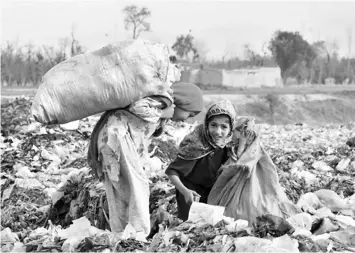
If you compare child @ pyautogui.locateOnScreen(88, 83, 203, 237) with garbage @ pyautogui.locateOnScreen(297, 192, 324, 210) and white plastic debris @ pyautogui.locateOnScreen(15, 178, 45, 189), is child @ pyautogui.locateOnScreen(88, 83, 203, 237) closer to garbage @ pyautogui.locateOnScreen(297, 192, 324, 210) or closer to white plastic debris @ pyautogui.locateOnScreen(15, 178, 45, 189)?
garbage @ pyautogui.locateOnScreen(297, 192, 324, 210)

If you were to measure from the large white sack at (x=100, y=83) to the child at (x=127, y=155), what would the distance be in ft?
0.35

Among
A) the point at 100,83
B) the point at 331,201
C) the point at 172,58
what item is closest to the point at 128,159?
the point at 100,83

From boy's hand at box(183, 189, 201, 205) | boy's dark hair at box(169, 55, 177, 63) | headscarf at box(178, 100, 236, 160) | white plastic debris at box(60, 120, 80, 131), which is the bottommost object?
white plastic debris at box(60, 120, 80, 131)

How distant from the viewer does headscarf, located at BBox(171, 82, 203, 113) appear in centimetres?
453

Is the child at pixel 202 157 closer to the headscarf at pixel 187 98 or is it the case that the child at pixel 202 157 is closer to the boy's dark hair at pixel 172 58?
the headscarf at pixel 187 98

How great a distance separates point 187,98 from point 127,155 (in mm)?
655

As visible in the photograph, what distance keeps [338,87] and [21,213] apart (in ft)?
123

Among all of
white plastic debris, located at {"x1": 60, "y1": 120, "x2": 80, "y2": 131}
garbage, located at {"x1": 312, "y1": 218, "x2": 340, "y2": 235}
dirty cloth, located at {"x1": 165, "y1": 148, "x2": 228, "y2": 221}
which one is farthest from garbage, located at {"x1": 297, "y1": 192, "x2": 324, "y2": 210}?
white plastic debris, located at {"x1": 60, "y1": 120, "x2": 80, "y2": 131}

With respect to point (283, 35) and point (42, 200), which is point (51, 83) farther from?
point (283, 35)

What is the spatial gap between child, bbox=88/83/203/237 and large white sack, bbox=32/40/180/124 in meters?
0.11

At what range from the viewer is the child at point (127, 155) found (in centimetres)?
428

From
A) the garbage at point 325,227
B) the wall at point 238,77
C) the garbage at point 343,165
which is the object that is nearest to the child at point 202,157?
the garbage at point 325,227

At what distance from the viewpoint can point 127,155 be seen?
429 cm

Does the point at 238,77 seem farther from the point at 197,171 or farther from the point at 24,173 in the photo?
the point at 197,171
